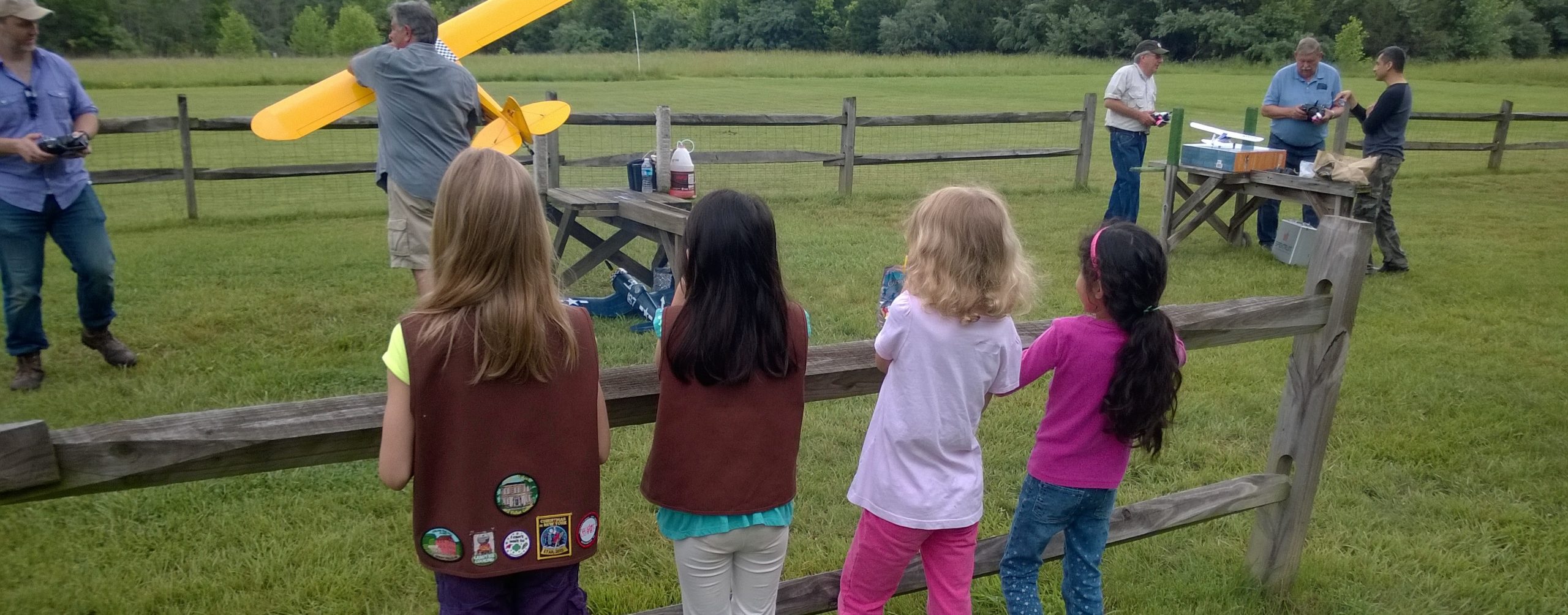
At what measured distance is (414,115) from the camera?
18.4ft

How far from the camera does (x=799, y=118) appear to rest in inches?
514

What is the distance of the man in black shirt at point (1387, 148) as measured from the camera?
842 centimetres

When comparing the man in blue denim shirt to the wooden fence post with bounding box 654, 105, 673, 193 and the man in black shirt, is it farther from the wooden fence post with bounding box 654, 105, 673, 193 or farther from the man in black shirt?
the man in black shirt

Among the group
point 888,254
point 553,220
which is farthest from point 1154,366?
point 888,254

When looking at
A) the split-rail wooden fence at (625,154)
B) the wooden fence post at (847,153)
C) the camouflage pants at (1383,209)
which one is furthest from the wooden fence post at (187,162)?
the camouflage pants at (1383,209)

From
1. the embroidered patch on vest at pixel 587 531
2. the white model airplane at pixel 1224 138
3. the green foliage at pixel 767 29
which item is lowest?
the embroidered patch on vest at pixel 587 531

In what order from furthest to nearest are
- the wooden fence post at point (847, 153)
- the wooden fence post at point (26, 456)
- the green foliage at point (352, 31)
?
1. the green foliage at point (352, 31)
2. the wooden fence post at point (847, 153)
3. the wooden fence post at point (26, 456)

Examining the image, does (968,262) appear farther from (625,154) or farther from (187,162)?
(187,162)

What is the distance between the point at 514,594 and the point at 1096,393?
4.90 ft

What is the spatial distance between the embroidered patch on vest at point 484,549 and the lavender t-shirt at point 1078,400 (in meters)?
→ 1.34

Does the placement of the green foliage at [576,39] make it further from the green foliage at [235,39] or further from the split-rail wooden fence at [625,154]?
the split-rail wooden fence at [625,154]

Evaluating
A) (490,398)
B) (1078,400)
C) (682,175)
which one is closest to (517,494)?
(490,398)

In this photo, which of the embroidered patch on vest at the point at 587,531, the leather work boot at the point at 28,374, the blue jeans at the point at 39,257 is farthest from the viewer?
the leather work boot at the point at 28,374

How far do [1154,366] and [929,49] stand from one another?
2676 inches
